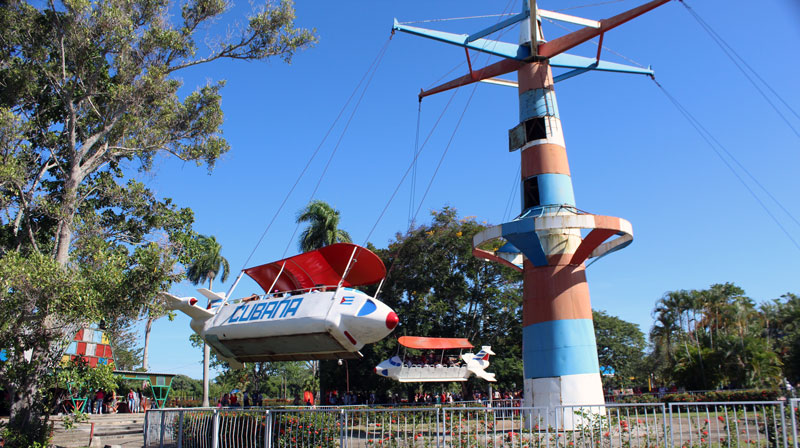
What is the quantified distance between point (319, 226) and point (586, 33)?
21634mm

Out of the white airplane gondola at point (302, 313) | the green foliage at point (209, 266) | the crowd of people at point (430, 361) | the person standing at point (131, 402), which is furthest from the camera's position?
the green foliage at point (209, 266)

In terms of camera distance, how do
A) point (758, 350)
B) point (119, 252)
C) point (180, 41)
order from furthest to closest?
point (758, 350), point (180, 41), point (119, 252)

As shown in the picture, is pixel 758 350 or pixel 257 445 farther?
pixel 758 350

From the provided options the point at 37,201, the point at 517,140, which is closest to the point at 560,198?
the point at 517,140

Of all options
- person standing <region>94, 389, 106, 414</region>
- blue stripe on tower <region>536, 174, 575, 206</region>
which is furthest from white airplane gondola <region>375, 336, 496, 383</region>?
person standing <region>94, 389, 106, 414</region>

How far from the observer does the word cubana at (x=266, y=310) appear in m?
15.2

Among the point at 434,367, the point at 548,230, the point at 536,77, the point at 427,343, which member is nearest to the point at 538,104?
the point at 536,77

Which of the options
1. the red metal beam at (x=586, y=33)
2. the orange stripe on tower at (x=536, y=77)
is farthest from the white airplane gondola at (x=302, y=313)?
the red metal beam at (x=586, y=33)

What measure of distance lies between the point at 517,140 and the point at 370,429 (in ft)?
44.9

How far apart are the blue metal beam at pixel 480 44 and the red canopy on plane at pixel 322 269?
9800mm

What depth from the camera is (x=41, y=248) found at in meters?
21.2

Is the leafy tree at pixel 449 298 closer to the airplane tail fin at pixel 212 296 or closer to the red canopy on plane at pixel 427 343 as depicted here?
the red canopy on plane at pixel 427 343

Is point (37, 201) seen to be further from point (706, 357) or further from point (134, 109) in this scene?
point (706, 357)

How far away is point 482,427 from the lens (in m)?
10.9
